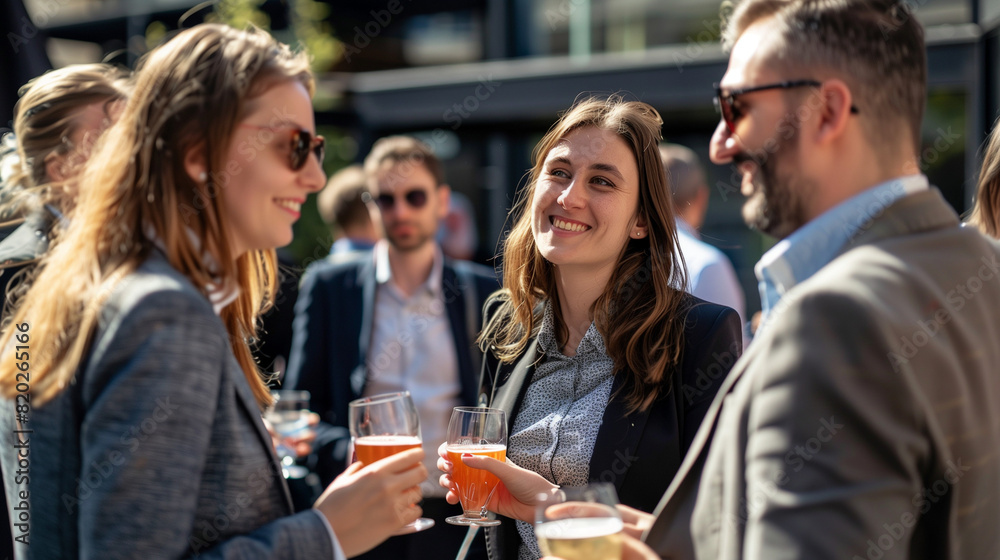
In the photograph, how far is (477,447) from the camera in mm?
2150

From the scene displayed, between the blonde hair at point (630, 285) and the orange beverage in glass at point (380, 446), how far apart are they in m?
0.71

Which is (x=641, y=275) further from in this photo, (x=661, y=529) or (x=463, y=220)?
(x=463, y=220)

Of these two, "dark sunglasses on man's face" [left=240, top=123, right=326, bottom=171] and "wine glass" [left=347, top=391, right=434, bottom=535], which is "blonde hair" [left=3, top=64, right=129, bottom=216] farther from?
"wine glass" [left=347, top=391, right=434, bottom=535]

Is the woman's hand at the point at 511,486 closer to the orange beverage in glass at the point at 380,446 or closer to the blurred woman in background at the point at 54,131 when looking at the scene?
the orange beverage in glass at the point at 380,446

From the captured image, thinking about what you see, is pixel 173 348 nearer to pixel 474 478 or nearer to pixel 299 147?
pixel 299 147

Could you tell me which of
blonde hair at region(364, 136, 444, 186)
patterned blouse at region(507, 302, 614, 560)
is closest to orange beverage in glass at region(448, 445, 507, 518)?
patterned blouse at region(507, 302, 614, 560)

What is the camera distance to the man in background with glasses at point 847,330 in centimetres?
121

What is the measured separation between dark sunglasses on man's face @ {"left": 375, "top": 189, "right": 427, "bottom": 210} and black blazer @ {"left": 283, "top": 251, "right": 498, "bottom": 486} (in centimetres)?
38

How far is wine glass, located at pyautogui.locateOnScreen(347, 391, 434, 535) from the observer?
2068 millimetres

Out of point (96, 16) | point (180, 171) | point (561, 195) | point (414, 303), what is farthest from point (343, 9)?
point (180, 171)

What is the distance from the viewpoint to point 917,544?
136cm

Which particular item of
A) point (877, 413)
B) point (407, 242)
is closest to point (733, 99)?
point (877, 413)

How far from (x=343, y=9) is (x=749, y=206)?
1253 centimetres

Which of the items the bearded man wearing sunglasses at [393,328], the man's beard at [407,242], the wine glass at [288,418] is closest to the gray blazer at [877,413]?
the wine glass at [288,418]
